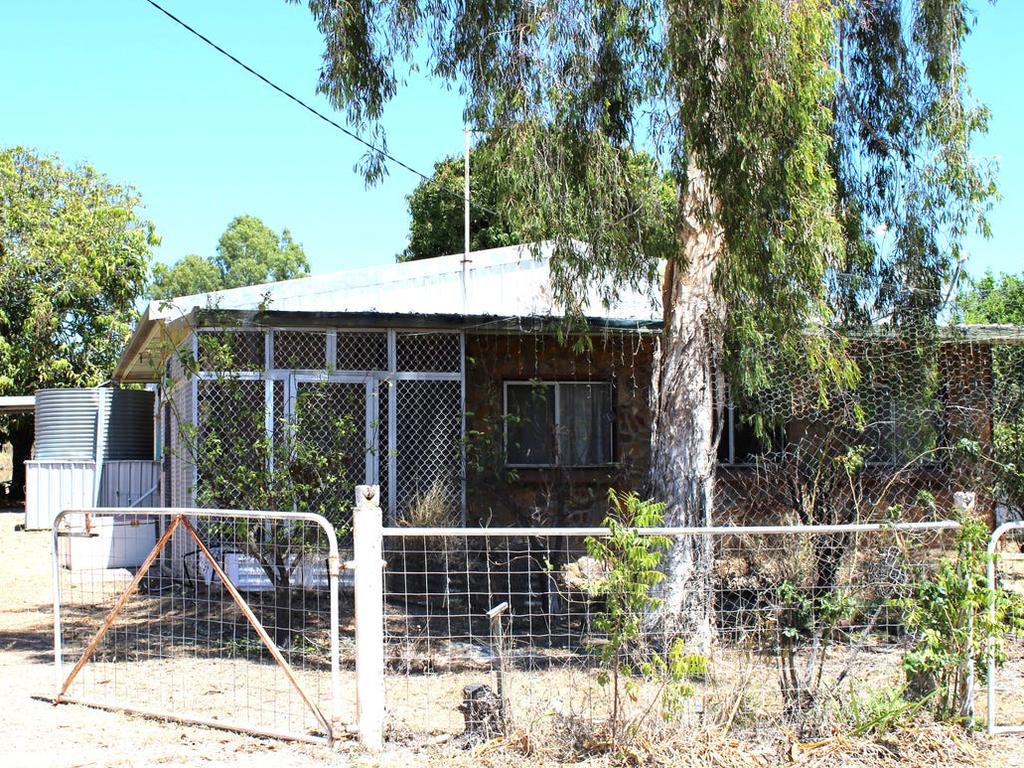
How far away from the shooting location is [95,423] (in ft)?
53.0

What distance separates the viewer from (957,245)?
945 centimetres

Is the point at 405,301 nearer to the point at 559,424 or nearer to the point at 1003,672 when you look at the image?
the point at 559,424

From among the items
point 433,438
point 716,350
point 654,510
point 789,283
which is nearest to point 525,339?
point 433,438

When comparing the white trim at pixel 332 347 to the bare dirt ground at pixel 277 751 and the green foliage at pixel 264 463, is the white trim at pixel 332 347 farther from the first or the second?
the bare dirt ground at pixel 277 751

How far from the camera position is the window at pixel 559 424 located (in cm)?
1171

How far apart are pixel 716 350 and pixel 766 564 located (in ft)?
5.83

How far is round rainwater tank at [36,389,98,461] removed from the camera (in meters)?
16.0

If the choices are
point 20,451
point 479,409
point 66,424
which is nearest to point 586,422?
point 479,409

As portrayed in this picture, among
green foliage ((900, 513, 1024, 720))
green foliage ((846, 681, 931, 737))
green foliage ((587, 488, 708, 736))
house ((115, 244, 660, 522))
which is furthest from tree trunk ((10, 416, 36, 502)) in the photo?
A: green foliage ((900, 513, 1024, 720))

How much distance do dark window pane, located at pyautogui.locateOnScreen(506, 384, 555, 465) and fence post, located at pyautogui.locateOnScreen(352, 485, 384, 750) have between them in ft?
20.5

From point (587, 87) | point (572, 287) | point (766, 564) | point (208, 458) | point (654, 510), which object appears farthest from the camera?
point (208, 458)

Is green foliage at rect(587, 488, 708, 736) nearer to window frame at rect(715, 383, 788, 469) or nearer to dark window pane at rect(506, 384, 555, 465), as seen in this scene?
dark window pane at rect(506, 384, 555, 465)

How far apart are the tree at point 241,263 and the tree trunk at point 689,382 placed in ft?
149

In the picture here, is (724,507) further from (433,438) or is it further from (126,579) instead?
(126,579)
